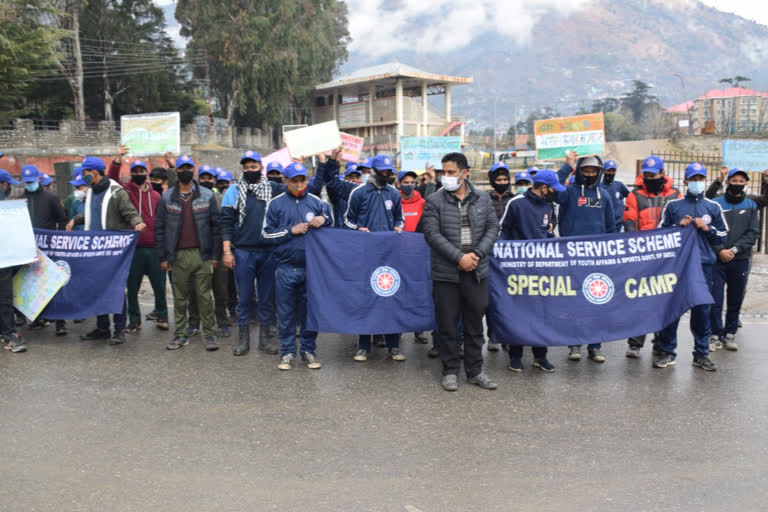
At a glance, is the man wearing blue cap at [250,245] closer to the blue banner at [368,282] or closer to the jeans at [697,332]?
the blue banner at [368,282]

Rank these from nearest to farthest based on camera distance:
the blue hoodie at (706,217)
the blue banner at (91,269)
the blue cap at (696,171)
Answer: the blue cap at (696,171), the blue hoodie at (706,217), the blue banner at (91,269)

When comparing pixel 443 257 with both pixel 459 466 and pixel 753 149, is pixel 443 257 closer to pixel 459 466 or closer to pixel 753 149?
pixel 459 466

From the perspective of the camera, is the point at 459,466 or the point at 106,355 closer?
the point at 459,466

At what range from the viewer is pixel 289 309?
21.6 feet

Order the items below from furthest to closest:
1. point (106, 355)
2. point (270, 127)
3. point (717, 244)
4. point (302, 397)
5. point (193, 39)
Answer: point (270, 127) < point (193, 39) < point (106, 355) < point (717, 244) < point (302, 397)

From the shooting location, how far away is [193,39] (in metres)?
42.4

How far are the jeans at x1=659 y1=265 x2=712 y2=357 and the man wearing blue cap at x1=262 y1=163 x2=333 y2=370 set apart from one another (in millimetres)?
3485

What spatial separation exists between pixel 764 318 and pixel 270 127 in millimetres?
41065

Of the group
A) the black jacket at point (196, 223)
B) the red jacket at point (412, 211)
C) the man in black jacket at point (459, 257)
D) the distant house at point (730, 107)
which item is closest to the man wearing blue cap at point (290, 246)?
the black jacket at point (196, 223)

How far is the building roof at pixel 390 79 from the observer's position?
160 ft

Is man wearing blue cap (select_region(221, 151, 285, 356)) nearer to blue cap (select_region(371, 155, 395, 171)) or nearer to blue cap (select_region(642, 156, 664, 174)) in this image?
blue cap (select_region(371, 155, 395, 171))

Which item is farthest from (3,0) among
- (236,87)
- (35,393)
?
(236,87)

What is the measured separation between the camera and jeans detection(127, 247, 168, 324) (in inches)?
315

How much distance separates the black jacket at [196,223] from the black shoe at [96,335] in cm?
131
